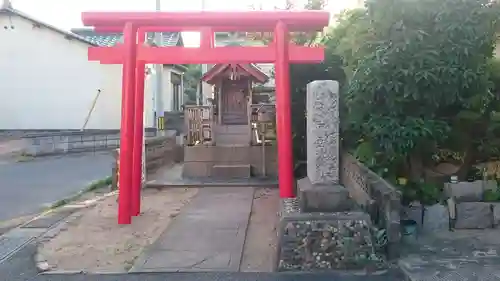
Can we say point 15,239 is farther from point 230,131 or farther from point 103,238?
point 230,131

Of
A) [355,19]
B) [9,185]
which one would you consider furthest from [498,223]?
[9,185]

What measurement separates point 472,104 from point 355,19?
Answer: 238cm

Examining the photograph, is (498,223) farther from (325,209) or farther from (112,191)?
(112,191)

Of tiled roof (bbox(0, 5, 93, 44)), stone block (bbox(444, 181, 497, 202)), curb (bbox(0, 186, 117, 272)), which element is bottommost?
curb (bbox(0, 186, 117, 272))

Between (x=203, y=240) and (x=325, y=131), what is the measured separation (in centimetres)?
253

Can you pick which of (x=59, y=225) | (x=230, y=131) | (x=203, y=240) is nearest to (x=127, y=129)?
(x=59, y=225)

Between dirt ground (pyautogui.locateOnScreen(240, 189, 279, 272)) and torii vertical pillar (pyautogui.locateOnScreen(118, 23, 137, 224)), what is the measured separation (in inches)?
86.7

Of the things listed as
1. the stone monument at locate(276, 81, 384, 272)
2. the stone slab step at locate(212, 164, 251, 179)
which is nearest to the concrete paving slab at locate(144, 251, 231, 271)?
the stone monument at locate(276, 81, 384, 272)

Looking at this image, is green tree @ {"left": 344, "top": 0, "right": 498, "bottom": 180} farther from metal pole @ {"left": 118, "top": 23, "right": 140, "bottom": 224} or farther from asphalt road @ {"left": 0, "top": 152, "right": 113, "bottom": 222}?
asphalt road @ {"left": 0, "top": 152, "right": 113, "bottom": 222}

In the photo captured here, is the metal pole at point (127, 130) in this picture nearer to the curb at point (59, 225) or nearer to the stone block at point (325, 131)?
the curb at point (59, 225)

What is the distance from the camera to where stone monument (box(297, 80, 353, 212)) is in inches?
267

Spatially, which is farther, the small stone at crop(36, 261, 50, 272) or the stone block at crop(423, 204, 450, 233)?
the stone block at crop(423, 204, 450, 233)

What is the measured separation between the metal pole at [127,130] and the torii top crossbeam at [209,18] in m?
0.24

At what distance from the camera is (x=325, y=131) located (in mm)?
6930
